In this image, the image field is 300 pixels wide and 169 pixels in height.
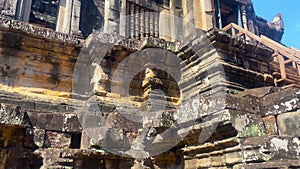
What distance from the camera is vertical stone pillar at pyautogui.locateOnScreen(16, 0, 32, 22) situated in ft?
38.0

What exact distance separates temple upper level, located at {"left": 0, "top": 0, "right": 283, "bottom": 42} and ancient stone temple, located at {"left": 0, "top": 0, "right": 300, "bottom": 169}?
6.41 m

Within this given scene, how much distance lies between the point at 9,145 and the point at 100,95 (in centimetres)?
169

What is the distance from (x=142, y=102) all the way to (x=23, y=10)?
8402 mm

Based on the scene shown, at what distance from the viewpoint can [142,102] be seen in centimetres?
564

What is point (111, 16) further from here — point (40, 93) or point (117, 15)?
point (40, 93)

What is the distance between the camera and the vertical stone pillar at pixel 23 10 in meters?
11.6

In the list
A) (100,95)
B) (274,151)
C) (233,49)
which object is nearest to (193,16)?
(233,49)

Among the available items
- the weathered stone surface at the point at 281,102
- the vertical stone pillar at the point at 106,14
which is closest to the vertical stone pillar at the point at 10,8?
the vertical stone pillar at the point at 106,14

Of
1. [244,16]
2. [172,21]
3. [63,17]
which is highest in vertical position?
[244,16]

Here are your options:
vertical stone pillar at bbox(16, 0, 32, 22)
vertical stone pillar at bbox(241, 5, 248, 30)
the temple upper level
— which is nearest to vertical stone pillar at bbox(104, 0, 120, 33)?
the temple upper level

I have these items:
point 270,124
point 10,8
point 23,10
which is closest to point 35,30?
point 270,124

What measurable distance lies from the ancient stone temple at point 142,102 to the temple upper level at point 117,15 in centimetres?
641

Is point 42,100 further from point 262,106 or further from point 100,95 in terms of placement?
point 262,106

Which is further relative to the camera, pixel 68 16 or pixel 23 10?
pixel 68 16
